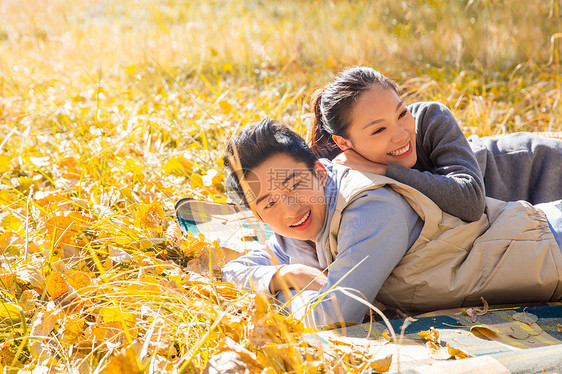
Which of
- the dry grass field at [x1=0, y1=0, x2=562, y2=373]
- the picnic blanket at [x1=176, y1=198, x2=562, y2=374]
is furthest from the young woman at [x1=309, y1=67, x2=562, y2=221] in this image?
the dry grass field at [x1=0, y1=0, x2=562, y2=373]

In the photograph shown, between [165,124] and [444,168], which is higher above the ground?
[165,124]

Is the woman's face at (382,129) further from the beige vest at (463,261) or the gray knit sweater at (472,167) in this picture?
the beige vest at (463,261)

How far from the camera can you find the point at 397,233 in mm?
1783

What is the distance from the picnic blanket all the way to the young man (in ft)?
0.35

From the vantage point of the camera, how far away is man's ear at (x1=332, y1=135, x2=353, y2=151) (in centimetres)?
215

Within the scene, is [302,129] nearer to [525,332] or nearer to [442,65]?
[525,332]

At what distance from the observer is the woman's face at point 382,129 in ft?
6.61

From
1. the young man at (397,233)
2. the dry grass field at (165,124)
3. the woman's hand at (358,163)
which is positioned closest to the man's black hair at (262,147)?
the young man at (397,233)

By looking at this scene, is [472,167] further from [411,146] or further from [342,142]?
[342,142]

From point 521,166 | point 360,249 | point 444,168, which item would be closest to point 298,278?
point 360,249

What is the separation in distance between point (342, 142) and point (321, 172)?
0.23 meters

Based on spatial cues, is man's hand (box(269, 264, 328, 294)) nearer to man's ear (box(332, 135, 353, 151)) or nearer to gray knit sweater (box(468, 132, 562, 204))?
man's ear (box(332, 135, 353, 151))

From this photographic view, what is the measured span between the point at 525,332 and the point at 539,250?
1.13 feet

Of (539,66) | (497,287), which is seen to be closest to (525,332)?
(497,287)
